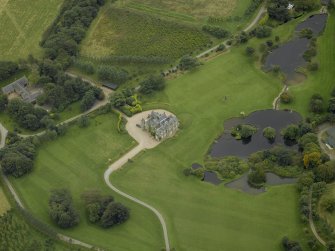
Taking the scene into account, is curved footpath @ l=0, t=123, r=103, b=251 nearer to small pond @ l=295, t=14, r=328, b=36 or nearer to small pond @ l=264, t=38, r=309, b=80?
small pond @ l=264, t=38, r=309, b=80

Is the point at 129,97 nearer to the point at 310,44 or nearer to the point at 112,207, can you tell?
the point at 112,207

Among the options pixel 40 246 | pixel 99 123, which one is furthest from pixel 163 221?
pixel 99 123

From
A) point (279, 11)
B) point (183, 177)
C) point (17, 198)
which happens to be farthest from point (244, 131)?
point (17, 198)

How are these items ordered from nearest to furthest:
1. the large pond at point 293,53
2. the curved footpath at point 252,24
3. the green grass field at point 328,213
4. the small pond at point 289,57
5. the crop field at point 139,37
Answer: the green grass field at point 328,213
the small pond at point 289,57
the large pond at point 293,53
the curved footpath at point 252,24
the crop field at point 139,37

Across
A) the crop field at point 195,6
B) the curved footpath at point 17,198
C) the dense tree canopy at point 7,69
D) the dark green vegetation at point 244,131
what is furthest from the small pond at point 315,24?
the curved footpath at point 17,198

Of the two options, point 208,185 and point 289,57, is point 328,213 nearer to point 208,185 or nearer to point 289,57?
point 208,185

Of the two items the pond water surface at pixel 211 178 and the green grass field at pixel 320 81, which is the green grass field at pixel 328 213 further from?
the green grass field at pixel 320 81
